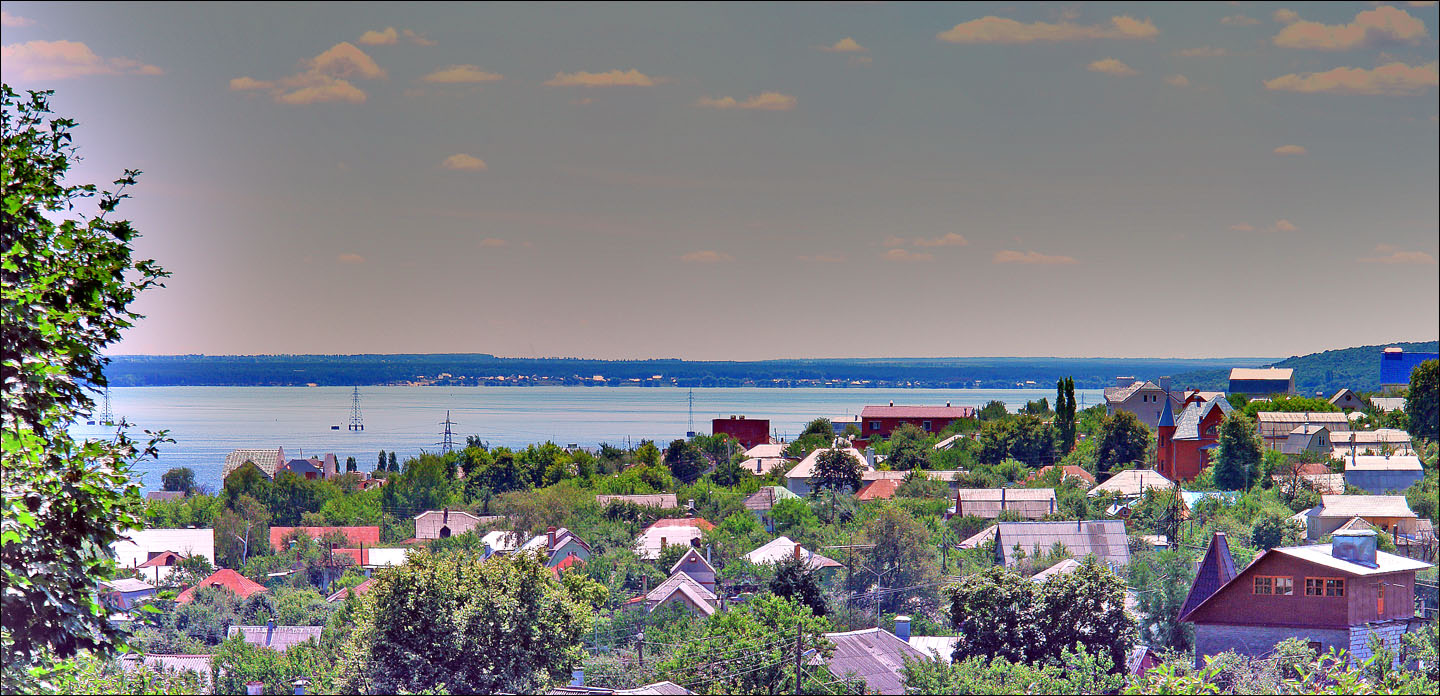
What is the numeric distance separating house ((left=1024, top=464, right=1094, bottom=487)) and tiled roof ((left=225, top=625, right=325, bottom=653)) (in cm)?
3151

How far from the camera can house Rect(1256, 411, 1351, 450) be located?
165 feet

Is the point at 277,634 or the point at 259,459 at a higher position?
the point at 259,459

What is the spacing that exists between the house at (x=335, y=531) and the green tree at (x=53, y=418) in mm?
41518

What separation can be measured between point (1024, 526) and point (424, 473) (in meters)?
32.3

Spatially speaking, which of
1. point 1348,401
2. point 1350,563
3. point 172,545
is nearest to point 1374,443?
point 1348,401

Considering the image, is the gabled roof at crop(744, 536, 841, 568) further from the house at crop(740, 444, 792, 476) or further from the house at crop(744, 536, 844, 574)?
the house at crop(740, 444, 792, 476)

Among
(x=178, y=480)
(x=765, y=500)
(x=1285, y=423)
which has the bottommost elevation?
(x=178, y=480)

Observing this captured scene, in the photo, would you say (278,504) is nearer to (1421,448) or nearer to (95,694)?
(1421,448)

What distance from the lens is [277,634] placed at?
104 feet

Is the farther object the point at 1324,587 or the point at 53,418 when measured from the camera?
the point at 1324,587

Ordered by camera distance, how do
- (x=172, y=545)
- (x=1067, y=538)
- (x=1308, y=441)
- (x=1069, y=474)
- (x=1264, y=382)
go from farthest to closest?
(x=1264, y=382) < (x=1069, y=474) < (x=1308, y=441) < (x=172, y=545) < (x=1067, y=538)

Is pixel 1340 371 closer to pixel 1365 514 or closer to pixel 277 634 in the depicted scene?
pixel 1365 514

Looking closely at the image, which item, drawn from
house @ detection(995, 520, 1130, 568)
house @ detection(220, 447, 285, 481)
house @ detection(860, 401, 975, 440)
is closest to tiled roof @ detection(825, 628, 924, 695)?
house @ detection(995, 520, 1130, 568)

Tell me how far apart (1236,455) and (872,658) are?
29113 millimetres
